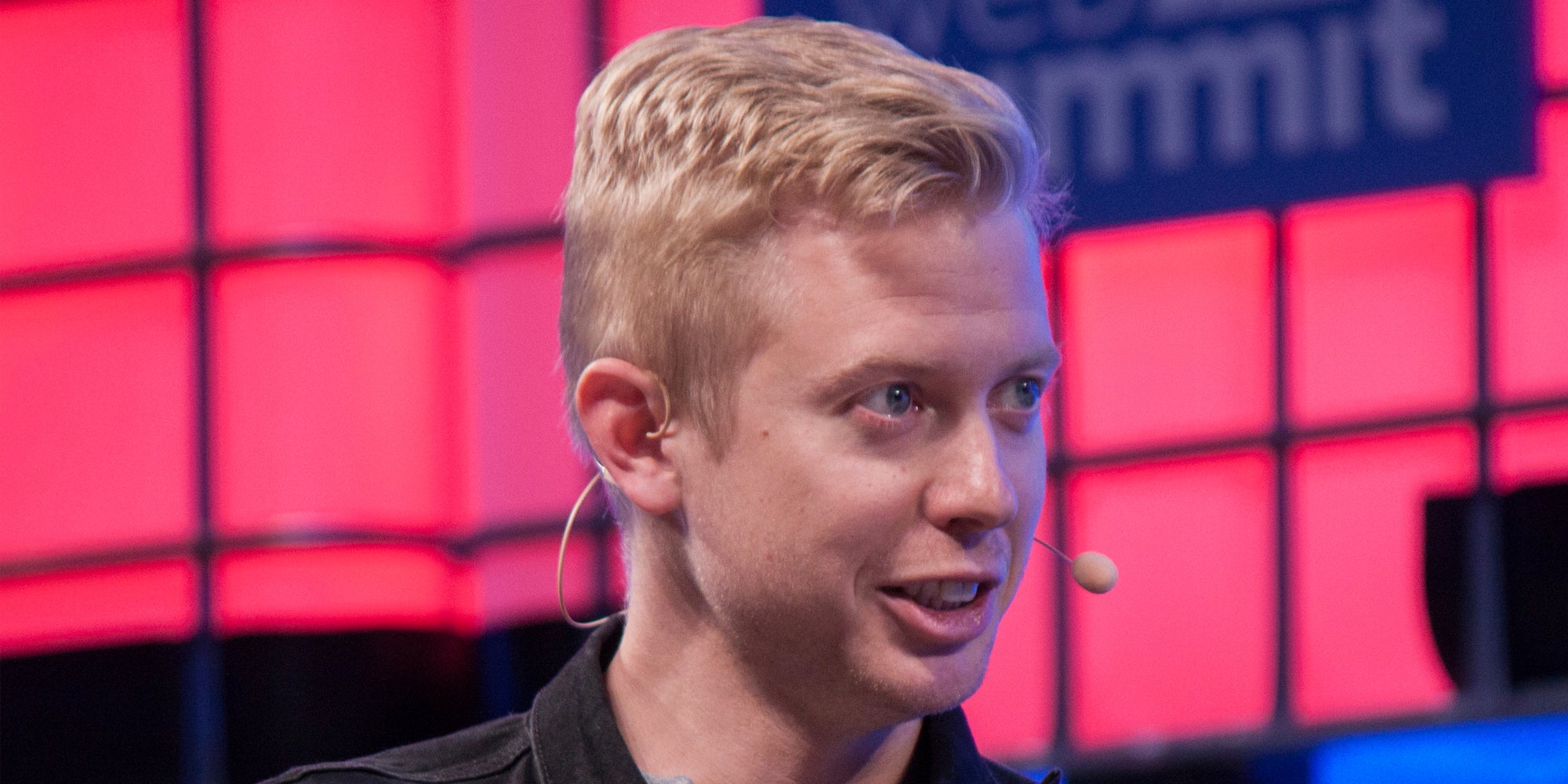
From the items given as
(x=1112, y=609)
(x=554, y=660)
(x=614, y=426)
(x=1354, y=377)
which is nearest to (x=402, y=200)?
(x=554, y=660)

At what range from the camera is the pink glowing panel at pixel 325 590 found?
2611mm

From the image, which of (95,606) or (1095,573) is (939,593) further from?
(95,606)

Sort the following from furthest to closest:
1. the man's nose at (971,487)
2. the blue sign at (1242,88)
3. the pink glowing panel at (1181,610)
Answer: the pink glowing panel at (1181,610) < the blue sign at (1242,88) < the man's nose at (971,487)

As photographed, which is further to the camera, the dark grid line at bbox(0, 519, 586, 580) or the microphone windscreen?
the dark grid line at bbox(0, 519, 586, 580)

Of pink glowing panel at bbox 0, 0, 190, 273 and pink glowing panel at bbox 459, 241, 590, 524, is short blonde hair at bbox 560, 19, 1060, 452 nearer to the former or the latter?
pink glowing panel at bbox 459, 241, 590, 524

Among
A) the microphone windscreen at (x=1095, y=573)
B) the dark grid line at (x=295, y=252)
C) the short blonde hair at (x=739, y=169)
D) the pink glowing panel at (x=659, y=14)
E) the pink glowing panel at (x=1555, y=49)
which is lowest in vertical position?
the microphone windscreen at (x=1095, y=573)

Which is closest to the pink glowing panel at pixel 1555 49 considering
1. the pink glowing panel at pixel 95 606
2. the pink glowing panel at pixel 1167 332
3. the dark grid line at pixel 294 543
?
the pink glowing panel at pixel 1167 332

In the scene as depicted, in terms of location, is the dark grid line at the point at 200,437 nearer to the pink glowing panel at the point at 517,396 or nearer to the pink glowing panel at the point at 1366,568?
the pink glowing panel at the point at 517,396

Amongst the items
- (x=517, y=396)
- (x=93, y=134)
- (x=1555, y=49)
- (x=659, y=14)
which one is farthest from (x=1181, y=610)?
(x=93, y=134)

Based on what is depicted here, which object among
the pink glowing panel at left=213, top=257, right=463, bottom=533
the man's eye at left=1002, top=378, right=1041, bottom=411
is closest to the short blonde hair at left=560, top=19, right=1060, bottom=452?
the man's eye at left=1002, top=378, right=1041, bottom=411

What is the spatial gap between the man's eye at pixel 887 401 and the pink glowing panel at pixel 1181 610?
4.96 feet

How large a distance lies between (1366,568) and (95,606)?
6.59ft

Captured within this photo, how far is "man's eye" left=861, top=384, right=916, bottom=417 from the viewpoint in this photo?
0.98 metres

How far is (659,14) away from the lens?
8.62 ft
